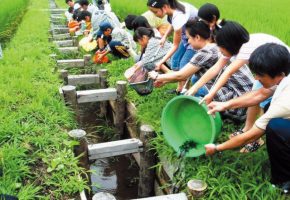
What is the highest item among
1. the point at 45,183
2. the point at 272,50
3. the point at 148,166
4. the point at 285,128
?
the point at 272,50

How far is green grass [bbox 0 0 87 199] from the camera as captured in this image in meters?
2.90

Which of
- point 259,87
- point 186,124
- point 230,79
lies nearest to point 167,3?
point 230,79

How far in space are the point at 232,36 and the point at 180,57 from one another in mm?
1590

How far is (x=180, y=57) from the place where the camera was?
4488mm

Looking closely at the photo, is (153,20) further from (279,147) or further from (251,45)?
(279,147)

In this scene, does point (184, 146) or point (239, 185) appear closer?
point (239, 185)

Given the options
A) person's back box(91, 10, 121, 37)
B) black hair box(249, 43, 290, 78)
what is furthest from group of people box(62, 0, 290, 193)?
person's back box(91, 10, 121, 37)

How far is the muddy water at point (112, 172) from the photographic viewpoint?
4.31m

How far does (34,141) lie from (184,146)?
158 cm

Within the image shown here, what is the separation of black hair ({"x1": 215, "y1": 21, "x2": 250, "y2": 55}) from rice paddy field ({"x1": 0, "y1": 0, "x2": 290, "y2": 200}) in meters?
0.95

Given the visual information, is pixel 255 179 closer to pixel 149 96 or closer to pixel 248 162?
pixel 248 162

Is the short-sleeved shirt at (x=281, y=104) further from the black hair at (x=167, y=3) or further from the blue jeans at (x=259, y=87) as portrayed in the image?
the black hair at (x=167, y=3)

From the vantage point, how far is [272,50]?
232 cm

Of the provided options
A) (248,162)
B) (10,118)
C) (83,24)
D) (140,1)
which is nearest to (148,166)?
(248,162)
